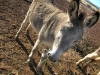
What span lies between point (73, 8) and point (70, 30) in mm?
723

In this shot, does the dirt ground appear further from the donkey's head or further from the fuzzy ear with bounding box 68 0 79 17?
the fuzzy ear with bounding box 68 0 79 17

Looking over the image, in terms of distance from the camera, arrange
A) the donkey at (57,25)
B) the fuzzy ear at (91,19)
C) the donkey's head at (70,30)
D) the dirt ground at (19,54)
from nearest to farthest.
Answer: the donkey's head at (70,30)
the donkey at (57,25)
the fuzzy ear at (91,19)
the dirt ground at (19,54)

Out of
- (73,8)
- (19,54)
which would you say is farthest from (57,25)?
(19,54)

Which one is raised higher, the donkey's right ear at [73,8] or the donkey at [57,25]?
the donkey's right ear at [73,8]

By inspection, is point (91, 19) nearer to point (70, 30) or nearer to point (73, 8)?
point (73, 8)

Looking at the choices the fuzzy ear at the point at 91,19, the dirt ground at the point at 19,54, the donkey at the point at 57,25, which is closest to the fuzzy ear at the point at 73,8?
the donkey at the point at 57,25

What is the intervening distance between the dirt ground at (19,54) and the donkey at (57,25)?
52cm

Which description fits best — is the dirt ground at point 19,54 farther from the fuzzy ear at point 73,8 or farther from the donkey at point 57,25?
the fuzzy ear at point 73,8

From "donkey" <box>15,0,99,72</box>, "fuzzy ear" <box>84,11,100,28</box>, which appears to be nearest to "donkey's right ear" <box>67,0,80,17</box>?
"donkey" <box>15,0,99,72</box>

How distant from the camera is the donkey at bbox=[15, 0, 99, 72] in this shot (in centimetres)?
572

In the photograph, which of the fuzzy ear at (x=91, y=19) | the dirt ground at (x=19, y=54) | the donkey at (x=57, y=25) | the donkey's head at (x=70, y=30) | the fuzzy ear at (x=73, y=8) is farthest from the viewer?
the dirt ground at (x=19, y=54)

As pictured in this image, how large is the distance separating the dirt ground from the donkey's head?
6.03 ft

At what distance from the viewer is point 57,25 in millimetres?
6660

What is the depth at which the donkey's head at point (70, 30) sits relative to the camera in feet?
18.4
